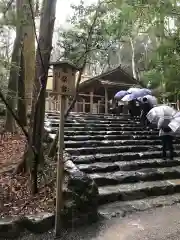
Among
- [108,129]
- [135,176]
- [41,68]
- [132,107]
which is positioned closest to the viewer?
[41,68]

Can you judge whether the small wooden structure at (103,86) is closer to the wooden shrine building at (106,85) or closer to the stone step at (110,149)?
the wooden shrine building at (106,85)

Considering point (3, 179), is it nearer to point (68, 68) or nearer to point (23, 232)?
point (23, 232)

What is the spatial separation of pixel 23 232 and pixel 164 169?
4.26 m

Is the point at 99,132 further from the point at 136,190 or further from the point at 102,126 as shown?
the point at 136,190

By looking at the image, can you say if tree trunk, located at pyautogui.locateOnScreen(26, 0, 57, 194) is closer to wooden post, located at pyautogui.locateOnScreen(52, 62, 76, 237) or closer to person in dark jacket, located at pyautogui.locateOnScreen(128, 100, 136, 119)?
wooden post, located at pyautogui.locateOnScreen(52, 62, 76, 237)

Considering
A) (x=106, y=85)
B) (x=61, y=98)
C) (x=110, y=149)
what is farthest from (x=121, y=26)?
(x=106, y=85)

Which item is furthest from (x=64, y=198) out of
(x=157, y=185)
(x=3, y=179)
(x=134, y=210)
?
(x=157, y=185)

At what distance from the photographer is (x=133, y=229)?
14.5 feet

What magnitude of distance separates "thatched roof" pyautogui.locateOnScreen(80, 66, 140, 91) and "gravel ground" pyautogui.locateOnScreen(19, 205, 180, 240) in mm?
15637

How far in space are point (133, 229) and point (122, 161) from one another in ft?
10.3

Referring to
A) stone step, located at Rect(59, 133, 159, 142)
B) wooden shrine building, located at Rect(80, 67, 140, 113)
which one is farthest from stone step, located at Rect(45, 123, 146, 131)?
wooden shrine building, located at Rect(80, 67, 140, 113)

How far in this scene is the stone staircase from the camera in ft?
19.5

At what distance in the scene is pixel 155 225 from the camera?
454 centimetres

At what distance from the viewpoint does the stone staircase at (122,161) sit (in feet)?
19.5
